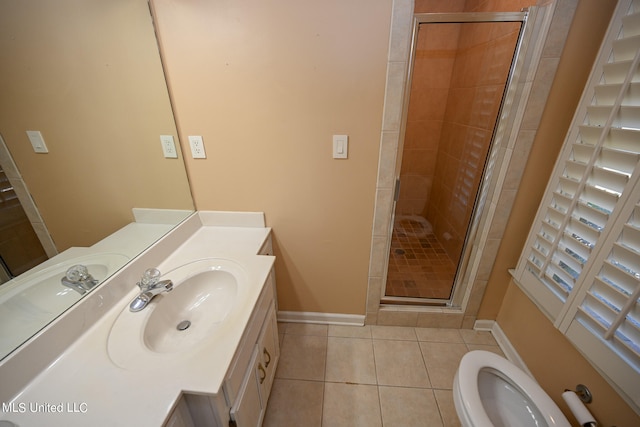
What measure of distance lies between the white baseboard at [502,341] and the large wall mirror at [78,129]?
2.07m

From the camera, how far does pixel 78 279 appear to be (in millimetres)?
812

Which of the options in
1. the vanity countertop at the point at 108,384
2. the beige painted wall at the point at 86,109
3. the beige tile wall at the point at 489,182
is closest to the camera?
the vanity countertop at the point at 108,384

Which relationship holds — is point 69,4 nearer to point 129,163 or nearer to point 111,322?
point 129,163

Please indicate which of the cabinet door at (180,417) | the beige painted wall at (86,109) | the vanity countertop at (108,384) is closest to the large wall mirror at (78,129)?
the beige painted wall at (86,109)

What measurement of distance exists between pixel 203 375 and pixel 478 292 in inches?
63.2

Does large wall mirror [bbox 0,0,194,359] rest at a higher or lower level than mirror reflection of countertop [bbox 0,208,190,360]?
higher

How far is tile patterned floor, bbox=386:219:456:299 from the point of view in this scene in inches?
71.6

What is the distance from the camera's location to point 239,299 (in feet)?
3.04

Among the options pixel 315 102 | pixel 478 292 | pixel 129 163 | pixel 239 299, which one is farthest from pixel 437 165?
pixel 129 163

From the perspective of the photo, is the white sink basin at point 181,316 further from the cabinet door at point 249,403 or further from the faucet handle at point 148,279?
the cabinet door at point 249,403

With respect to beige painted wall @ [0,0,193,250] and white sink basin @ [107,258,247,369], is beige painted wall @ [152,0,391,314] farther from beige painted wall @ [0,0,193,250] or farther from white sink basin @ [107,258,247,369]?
white sink basin @ [107,258,247,369]

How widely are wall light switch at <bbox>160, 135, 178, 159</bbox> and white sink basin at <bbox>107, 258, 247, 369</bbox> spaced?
1.92ft

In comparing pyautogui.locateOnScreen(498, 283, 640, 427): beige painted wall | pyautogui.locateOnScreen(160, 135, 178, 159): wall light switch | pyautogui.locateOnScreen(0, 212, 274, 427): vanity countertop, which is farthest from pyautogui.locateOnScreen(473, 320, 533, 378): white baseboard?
pyautogui.locateOnScreen(160, 135, 178, 159): wall light switch

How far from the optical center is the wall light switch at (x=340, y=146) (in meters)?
1.21
